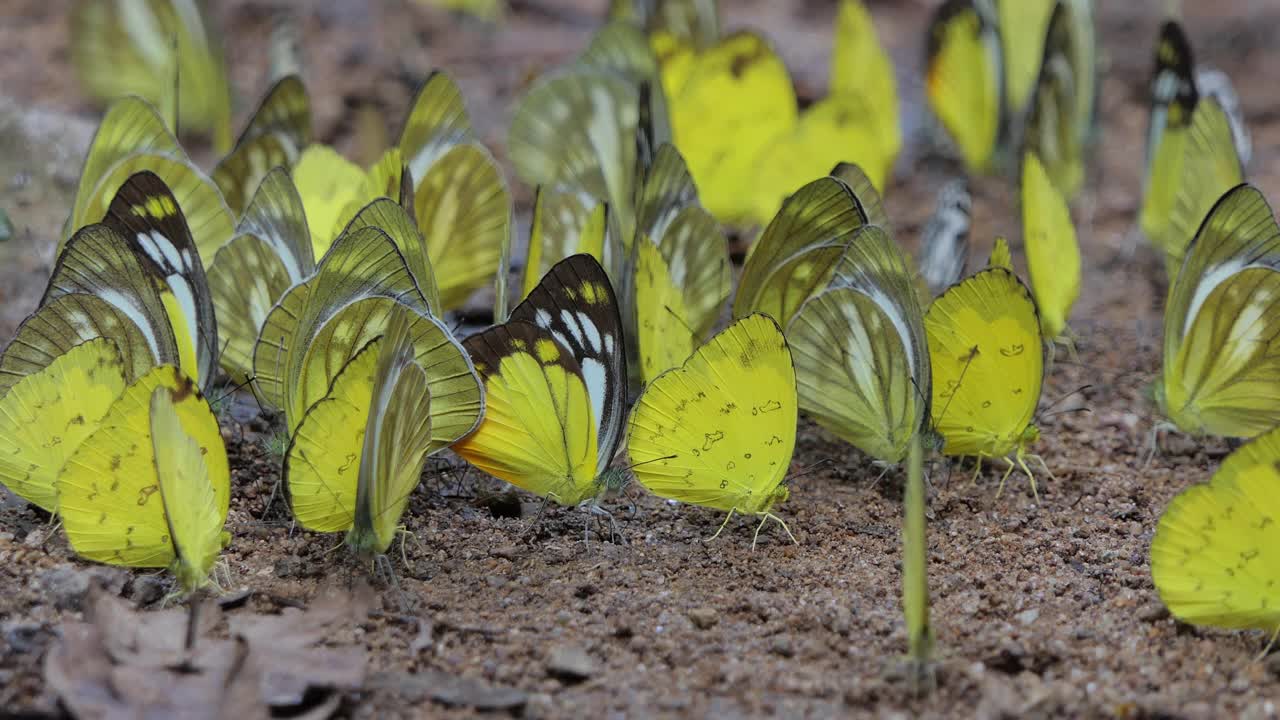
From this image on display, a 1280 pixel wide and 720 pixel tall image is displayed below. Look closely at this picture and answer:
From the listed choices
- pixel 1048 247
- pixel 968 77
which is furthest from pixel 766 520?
pixel 968 77

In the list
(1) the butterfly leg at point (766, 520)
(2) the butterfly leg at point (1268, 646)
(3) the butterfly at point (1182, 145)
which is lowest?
(2) the butterfly leg at point (1268, 646)

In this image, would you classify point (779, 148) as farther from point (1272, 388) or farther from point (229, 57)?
point (229, 57)

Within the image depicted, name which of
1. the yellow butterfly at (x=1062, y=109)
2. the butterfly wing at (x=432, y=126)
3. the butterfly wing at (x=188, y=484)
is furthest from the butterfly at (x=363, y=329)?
the yellow butterfly at (x=1062, y=109)

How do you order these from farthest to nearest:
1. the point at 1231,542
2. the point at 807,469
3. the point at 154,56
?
the point at 154,56
the point at 807,469
the point at 1231,542

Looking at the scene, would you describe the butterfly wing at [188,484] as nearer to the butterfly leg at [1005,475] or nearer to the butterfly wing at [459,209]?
the butterfly wing at [459,209]

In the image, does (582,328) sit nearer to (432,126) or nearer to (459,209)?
(459,209)

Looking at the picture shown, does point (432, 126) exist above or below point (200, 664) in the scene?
above

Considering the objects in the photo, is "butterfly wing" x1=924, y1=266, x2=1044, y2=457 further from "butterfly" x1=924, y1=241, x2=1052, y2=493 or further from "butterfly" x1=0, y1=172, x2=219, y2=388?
"butterfly" x1=0, y1=172, x2=219, y2=388

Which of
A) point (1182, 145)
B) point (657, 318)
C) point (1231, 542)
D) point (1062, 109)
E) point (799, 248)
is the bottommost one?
point (1231, 542)
